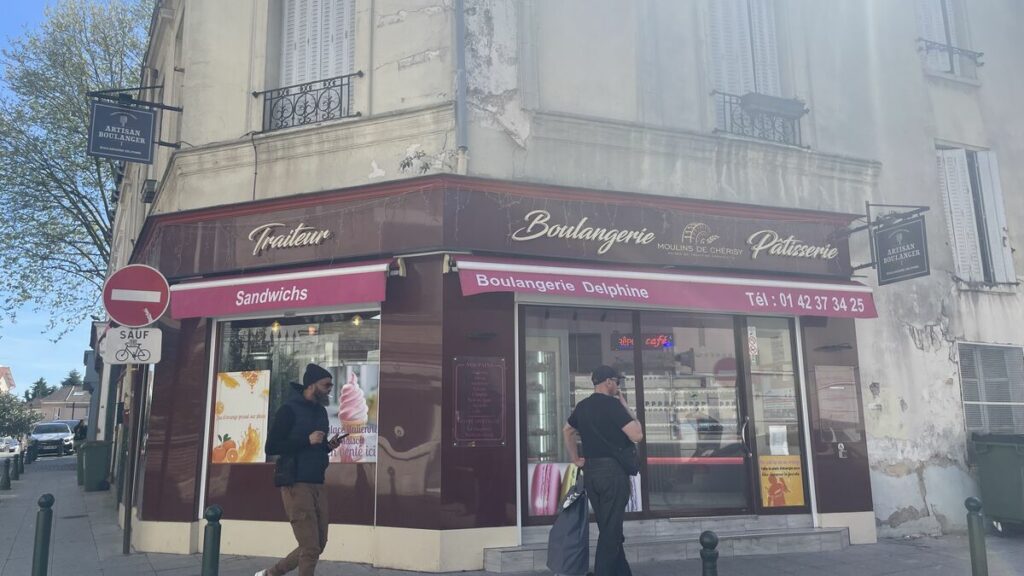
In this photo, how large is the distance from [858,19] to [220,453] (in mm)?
10729

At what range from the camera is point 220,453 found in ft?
26.9

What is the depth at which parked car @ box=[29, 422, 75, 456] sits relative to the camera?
1299 inches

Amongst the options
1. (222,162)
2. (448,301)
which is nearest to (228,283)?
(222,162)

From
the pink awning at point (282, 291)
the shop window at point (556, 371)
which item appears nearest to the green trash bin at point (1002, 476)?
the shop window at point (556, 371)

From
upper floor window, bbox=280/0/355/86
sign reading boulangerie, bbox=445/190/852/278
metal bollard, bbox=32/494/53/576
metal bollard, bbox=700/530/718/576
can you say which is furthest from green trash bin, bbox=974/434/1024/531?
metal bollard, bbox=32/494/53/576

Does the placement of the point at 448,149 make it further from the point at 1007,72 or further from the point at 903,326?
the point at 1007,72

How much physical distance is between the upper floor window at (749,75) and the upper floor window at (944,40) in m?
2.93

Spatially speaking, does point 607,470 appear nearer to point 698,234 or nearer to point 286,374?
point 698,234

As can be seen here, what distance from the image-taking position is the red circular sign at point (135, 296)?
7.15 m

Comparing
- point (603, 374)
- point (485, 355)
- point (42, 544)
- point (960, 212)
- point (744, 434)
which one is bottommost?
point (42, 544)

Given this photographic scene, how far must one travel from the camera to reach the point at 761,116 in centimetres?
986

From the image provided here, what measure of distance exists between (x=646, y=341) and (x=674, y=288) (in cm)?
87

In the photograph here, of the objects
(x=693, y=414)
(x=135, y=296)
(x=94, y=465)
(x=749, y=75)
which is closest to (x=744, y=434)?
(x=693, y=414)

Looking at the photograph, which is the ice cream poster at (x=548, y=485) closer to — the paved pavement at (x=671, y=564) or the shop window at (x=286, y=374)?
the paved pavement at (x=671, y=564)
